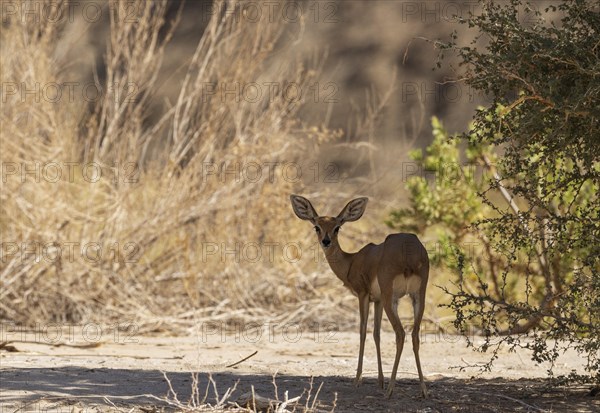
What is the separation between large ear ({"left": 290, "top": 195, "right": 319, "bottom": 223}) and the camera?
28.5 ft

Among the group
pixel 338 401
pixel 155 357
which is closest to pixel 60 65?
pixel 155 357

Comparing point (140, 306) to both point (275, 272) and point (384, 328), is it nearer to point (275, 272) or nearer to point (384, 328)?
point (275, 272)

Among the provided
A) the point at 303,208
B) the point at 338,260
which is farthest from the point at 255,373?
the point at 303,208

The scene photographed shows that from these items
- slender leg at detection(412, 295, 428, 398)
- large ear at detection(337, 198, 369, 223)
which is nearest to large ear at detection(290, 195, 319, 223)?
large ear at detection(337, 198, 369, 223)

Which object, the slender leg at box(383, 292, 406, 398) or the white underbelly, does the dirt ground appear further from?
the white underbelly

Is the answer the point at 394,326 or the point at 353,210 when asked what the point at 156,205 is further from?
the point at 394,326

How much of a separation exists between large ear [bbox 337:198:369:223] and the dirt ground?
50.4 inches

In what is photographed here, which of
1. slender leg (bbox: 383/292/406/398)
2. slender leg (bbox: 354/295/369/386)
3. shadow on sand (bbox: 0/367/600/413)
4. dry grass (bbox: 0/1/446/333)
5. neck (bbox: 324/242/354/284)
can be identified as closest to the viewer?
shadow on sand (bbox: 0/367/600/413)

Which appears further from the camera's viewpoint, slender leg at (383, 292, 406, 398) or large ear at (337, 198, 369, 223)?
large ear at (337, 198, 369, 223)

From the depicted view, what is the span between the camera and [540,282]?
1284 cm

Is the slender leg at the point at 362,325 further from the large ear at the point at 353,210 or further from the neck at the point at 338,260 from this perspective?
the large ear at the point at 353,210

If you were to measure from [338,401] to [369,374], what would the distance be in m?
1.54

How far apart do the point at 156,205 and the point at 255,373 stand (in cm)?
410

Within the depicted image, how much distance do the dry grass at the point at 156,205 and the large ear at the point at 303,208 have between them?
3729 millimetres
